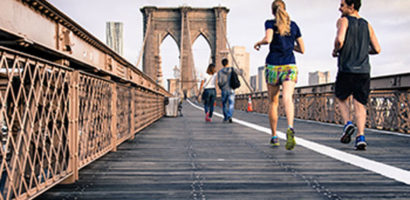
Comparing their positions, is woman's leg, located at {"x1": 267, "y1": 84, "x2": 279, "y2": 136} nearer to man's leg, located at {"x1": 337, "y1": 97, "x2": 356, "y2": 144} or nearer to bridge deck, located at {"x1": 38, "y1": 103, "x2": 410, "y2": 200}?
bridge deck, located at {"x1": 38, "y1": 103, "x2": 410, "y2": 200}

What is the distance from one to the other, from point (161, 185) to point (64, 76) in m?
0.91

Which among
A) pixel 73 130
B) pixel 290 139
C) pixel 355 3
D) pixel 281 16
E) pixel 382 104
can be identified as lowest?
pixel 290 139

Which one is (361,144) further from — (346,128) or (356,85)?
(356,85)

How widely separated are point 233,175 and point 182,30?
66491 mm

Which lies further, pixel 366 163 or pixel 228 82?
pixel 228 82

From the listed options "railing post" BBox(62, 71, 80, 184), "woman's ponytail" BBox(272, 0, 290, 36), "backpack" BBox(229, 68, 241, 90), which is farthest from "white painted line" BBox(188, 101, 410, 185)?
"backpack" BBox(229, 68, 241, 90)

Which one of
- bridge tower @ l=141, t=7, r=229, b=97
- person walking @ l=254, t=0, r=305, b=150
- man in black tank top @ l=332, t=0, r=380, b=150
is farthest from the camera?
bridge tower @ l=141, t=7, r=229, b=97

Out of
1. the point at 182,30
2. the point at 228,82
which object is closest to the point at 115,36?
the point at 182,30

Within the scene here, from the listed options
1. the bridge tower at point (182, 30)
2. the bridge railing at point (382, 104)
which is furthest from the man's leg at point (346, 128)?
the bridge tower at point (182, 30)

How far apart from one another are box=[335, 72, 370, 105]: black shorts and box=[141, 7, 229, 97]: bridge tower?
6186 cm

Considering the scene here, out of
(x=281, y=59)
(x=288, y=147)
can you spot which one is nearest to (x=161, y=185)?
(x=288, y=147)

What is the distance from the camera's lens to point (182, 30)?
223ft

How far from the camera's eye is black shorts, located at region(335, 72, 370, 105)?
4457mm

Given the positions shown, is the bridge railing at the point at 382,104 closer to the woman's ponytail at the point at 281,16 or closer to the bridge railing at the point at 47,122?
the woman's ponytail at the point at 281,16
